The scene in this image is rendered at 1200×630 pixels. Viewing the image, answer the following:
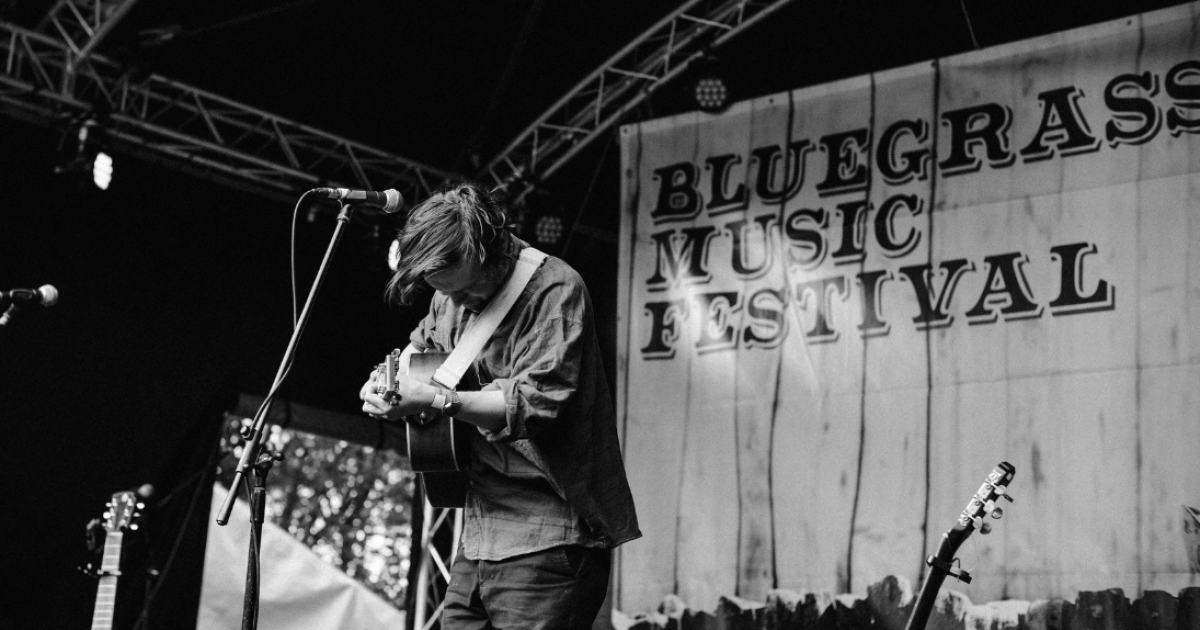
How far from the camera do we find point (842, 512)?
485 centimetres

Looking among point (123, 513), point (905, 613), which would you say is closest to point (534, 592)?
point (905, 613)

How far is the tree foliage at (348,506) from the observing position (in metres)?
18.2

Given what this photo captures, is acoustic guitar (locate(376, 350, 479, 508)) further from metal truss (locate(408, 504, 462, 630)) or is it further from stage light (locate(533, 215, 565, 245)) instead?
stage light (locate(533, 215, 565, 245))

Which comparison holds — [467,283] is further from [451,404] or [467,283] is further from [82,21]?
[82,21]

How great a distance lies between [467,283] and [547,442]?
44 cm

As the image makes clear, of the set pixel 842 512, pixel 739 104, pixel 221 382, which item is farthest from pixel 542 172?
pixel 842 512

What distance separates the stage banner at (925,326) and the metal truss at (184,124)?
2.01 m

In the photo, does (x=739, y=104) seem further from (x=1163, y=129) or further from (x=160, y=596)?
(x=160, y=596)

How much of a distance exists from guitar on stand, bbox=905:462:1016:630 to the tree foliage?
15298 mm

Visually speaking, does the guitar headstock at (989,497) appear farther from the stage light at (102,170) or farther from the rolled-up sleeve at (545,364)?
the stage light at (102,170)

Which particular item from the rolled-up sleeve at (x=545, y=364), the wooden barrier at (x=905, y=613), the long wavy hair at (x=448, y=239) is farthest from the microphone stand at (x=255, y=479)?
the wooden barrier at (x=905, y=613)

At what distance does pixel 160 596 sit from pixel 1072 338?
4.98 metres

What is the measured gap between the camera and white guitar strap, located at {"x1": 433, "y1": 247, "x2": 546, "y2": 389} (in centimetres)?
276

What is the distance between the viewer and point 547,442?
268cm
